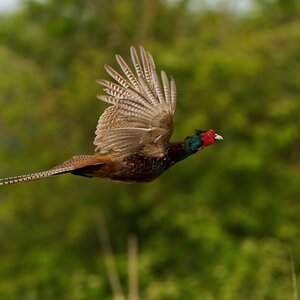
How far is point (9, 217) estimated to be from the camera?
27516mm

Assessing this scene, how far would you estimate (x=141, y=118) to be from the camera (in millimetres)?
6547

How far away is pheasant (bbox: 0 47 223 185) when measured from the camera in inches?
258

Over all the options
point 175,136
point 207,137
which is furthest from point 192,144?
point 175,136

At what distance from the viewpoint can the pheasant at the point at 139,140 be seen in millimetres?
6551

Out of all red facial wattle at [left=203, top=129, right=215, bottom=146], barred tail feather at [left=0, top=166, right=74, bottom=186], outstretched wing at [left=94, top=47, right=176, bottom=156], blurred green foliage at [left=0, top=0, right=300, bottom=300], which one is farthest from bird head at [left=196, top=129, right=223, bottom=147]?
blurred green foliage at [left=0, top=0, right=300, bottom=300]

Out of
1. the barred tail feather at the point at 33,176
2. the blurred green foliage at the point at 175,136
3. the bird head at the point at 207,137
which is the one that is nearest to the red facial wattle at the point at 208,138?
the bird head at the point at 207,137

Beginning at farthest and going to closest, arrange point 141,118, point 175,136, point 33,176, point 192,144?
point 175,136 < point 192,144 < point 141,118 < point 33,176

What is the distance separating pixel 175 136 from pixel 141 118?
17.4 metres

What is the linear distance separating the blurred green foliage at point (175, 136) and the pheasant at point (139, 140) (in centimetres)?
1660

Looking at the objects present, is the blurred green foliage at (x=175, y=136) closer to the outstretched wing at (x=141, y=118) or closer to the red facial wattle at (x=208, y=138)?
the red facial wattle at (x=208, y=138)

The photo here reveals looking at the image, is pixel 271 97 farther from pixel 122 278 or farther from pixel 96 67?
pixel 122 278

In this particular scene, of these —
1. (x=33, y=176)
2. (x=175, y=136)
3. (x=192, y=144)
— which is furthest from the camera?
(x=175, y=136)

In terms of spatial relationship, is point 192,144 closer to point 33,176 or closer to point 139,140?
point 139,140

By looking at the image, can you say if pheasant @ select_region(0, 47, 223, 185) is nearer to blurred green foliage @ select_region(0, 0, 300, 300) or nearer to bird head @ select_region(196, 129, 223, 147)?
bird head @ select_region(196, 129, 223, 147)
